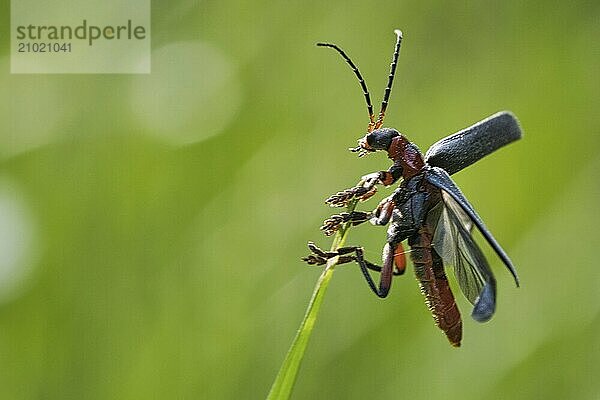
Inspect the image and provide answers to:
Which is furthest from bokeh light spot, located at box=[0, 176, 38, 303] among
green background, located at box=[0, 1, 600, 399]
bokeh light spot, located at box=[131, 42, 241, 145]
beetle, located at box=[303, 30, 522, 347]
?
beetle, located at box=[303, 30, 522, 347]

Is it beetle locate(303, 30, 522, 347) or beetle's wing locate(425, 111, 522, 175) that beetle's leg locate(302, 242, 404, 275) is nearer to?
beetle locate(303, 30, 522, 347)

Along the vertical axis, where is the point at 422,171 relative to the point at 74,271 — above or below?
above

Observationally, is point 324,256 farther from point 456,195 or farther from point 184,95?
point 184,95

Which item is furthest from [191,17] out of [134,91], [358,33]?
[358,33]

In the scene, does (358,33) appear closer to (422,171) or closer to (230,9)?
(230,9)

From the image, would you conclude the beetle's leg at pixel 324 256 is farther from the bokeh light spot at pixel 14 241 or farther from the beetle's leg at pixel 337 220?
the bokeh light spot at pixel 14 241

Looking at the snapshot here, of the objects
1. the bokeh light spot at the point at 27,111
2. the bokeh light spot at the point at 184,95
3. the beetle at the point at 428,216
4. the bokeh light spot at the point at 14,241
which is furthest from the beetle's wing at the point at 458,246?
the bokeh light spot at the point at 27,111
